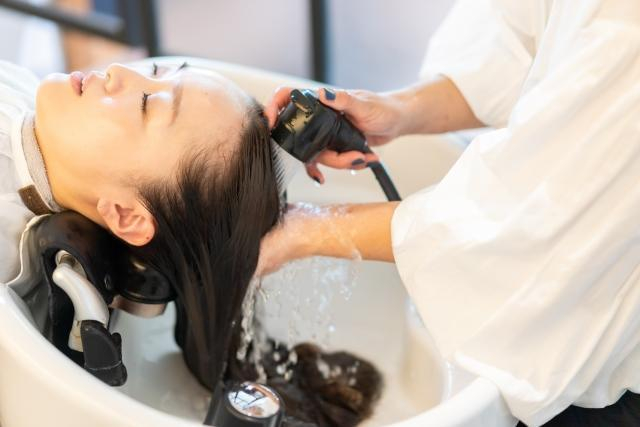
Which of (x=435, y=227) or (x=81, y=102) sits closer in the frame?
(x=435, y=227)

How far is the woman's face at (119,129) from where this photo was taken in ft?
3.55

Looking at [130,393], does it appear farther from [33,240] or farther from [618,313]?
[618,313]

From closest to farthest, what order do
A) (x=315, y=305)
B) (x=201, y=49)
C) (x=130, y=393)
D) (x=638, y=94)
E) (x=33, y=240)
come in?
(x=638, y=94)
(x=33, y=240)
(x=130, y=393)
(x=315, y=305)
(x=201, y=49)

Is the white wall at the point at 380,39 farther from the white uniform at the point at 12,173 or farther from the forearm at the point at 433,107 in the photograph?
the white uniform at the point at 12,173

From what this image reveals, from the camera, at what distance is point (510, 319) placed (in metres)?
0.94

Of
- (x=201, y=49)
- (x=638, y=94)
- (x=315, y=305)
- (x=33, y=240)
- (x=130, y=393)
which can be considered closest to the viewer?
(x=638, y=94)

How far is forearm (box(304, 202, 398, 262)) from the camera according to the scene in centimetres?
109

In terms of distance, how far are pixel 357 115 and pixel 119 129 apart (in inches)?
13.1

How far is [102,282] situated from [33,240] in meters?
0.10

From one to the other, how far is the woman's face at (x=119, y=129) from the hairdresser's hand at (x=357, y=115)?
0.24ft

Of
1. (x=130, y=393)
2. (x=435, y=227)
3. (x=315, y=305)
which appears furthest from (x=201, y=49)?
(x=435, y=227)

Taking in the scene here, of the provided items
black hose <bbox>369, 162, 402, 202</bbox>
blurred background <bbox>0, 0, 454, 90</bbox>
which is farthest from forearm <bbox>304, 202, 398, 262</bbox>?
blurred background <bbox>0, 0, 454, 90</bbox>

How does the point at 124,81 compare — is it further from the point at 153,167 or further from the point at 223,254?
the point at 223,254

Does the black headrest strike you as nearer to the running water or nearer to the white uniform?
the white uniform
